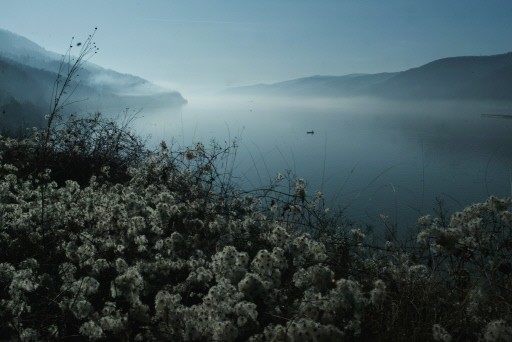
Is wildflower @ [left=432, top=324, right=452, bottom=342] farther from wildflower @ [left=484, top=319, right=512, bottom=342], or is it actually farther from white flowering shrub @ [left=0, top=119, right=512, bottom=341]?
wildflower @ [left=484, top=319, right=512, bottom=342]

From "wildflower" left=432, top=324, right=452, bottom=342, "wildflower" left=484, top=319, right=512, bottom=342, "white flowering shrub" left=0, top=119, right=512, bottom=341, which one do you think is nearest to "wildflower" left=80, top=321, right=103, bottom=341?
"white flowering shrub" left=0, top=119, right=512, bottom=341

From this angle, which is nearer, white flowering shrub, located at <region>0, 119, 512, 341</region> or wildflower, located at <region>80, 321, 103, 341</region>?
white flowering shrub, located at <region>0, 119, 512, 341</region>

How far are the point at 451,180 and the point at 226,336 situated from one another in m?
45.0

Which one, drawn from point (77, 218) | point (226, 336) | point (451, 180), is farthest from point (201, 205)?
point (451, 180)

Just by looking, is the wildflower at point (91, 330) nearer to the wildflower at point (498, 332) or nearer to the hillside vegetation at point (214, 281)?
the hillside vegetation at point (214, 281)

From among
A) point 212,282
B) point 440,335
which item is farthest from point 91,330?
point 440,335

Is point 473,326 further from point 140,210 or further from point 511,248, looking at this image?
point 140,210

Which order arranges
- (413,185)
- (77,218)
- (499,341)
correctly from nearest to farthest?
(499,341), (77,218), (413,185)

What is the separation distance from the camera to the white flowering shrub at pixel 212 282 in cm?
345

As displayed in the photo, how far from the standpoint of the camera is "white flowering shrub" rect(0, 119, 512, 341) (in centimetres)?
345

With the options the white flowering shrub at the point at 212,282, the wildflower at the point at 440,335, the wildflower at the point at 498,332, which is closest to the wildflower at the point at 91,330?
the white flowering shrub at the point at 212,282

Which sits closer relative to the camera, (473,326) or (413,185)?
(473,326)

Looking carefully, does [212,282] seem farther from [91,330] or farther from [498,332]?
[498,332]

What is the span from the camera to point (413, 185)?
38.7 metres
